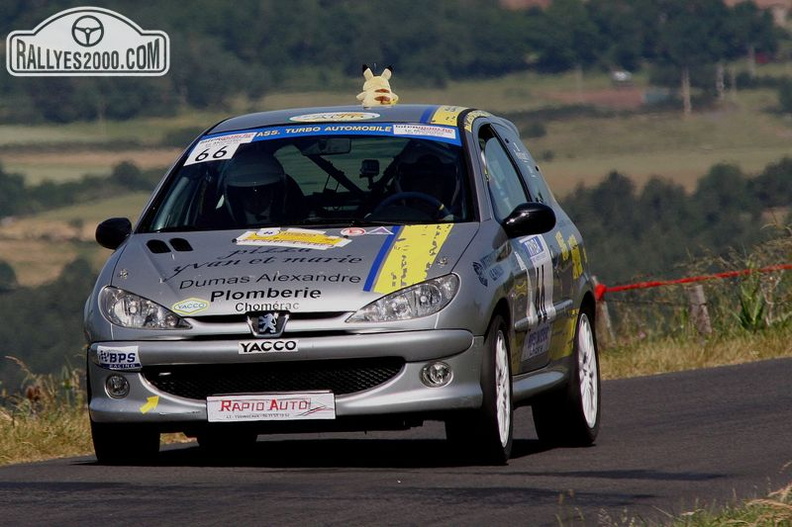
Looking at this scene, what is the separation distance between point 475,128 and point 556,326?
3.63 feet

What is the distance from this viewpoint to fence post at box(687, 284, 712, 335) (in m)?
19.5

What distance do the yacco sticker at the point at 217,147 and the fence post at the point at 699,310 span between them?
991cm

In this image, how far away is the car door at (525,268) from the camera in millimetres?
9680

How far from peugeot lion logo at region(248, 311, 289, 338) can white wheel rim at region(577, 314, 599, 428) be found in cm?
258

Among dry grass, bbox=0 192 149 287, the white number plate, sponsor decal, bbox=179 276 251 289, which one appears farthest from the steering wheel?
dry grass, bbox=0 192 149 287

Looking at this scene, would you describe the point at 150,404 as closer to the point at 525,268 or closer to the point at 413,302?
the point at 413,302

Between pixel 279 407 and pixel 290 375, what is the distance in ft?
0.48

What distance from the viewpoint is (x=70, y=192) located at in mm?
92625

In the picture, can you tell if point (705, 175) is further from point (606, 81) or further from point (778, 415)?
point (778, 415)

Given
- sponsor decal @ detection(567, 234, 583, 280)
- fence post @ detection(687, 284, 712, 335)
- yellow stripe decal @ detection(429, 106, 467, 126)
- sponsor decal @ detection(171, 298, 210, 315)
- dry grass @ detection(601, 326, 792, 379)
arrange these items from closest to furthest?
sponsor decal @ detection(171, 298, 210, 315)
yellow stripe decal @ detection(429, 106, 467, 126)
sponsor decal @ detection(567, 234, 583, 280)
dry grass @ detection(601, 326, 792, 379)
fence post @ detection(687, 284, 712, 335)

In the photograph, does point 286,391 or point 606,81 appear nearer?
point 286,391

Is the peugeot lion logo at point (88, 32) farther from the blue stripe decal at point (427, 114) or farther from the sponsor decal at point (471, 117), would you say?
the blue stripe decal at point (427, 114)

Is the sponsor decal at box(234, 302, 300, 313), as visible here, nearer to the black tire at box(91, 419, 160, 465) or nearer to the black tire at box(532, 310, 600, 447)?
the black tire at box(91, 419, 160, 465)

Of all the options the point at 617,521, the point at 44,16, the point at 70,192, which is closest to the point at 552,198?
the point at 617,521
